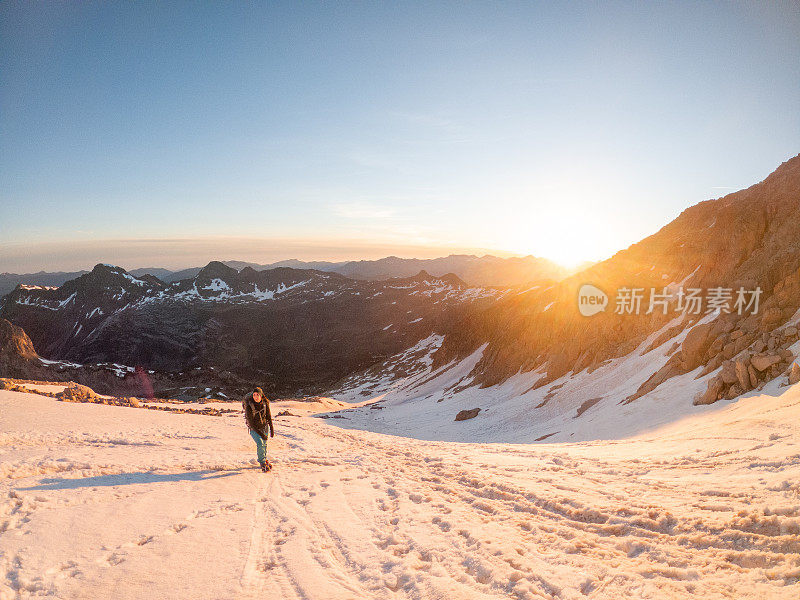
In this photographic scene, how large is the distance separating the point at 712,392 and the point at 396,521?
14.3 m

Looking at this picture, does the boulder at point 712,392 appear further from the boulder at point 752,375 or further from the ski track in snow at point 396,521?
the ski track in snow at point 396,521

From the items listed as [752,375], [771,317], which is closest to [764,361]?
[752,375]

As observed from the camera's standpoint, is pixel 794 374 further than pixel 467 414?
No

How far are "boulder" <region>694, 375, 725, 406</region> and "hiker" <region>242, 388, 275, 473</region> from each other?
1565 centimetres

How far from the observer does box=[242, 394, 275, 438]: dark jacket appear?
877cm

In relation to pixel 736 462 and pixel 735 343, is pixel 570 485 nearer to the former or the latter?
pixel 736 462

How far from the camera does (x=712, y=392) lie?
1403 cm

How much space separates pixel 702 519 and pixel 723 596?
68.1 inches

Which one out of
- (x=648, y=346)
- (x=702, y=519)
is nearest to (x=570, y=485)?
(x=702, y=519)

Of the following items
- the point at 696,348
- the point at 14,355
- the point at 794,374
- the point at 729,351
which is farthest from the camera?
the point at 14,355

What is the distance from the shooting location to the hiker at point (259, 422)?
Answer: 28.6 ft
